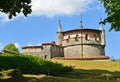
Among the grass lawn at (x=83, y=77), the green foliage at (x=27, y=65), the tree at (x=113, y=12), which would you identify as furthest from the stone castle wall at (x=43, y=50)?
the green foliage at (x=27, y=65)

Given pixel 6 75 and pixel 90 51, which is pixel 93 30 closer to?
pixel 90 51

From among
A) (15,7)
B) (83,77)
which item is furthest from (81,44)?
(15,7)

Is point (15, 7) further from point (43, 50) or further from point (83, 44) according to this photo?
point (83, 44)

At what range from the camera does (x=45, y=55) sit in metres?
76.5

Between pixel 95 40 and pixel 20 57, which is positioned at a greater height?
pixel 95 40

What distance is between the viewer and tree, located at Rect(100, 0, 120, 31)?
34562mm

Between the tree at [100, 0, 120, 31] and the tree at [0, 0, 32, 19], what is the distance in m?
10.0

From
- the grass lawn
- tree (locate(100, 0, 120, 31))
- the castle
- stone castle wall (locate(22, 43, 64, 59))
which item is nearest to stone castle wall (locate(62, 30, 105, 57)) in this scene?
the castle

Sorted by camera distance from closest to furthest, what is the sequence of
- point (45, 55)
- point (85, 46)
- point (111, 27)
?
point (111, 27)
point (45, 55)
point (85, 46)

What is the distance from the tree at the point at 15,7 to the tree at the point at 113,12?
32.8 feet

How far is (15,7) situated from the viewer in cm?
2759

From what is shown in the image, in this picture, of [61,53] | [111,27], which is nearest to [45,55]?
[61,53]

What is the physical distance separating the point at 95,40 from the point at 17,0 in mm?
56191

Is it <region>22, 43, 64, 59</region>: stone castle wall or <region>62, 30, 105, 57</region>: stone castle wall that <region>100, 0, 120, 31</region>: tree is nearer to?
<region>22, 43, 64, 59</region>: stone castle wall
